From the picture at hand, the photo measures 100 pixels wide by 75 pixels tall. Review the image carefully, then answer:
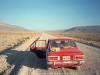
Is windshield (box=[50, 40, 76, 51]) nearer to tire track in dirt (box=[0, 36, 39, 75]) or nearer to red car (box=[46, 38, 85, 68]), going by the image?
red car (box=[46, 38, 85, 68])

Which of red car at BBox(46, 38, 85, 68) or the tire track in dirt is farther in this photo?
the tire track in dirt

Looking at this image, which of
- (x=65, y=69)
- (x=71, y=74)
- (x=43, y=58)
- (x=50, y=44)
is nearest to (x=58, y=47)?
(x=50, y=44)

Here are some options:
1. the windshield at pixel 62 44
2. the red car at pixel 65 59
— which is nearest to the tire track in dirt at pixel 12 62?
the red car at pixel 65 59

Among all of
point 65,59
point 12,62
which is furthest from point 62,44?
point 12,62

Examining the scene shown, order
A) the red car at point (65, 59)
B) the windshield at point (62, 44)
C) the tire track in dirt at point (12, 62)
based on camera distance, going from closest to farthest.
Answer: the red car at point (65, 59), the tire track in dirt at point (12, 62), the windshield at point (62, 44)

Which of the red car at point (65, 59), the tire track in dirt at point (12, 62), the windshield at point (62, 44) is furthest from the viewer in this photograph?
the windshield at point (62, 44)

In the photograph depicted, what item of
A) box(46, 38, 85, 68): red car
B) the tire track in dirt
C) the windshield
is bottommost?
the tire track in dirt

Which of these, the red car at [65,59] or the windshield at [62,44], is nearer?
the red car at [65,59]

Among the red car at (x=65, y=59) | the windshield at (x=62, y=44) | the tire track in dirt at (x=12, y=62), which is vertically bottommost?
the tire track in dirt at (x=12, y=62)

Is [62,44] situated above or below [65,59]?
above

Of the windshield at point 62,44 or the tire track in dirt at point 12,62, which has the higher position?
the windshield at point 62,44

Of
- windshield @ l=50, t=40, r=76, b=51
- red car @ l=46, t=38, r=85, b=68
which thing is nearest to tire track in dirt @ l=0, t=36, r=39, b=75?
red car @ l=46, t=38, r=85, b=68

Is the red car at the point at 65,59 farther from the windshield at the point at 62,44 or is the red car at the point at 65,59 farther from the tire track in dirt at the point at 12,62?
the tire track in dirt at the point at 12,62

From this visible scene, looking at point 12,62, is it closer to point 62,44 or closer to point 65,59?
point 62,44
